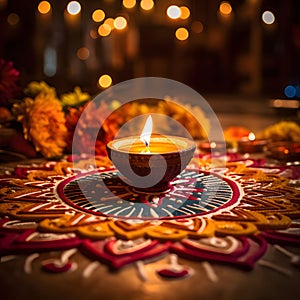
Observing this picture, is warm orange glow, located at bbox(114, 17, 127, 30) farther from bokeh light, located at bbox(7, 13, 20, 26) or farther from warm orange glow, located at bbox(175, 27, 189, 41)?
bokeh light, located at bbox(7, 13, 20, 26)

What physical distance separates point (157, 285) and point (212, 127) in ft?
4.96

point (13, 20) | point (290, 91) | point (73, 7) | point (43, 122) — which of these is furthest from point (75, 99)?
point (13, 20)

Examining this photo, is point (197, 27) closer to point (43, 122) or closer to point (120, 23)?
point (120, 23)

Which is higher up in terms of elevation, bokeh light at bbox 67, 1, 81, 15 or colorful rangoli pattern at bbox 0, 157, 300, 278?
bokeh light at bbox 67, 1, 81, 15

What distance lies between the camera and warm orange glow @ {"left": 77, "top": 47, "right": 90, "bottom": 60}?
7.67m

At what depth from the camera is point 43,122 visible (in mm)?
1465

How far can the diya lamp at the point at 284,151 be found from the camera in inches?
60.5

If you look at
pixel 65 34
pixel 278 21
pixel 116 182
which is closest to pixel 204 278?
pixel 116 182

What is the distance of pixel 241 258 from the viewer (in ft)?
2.58

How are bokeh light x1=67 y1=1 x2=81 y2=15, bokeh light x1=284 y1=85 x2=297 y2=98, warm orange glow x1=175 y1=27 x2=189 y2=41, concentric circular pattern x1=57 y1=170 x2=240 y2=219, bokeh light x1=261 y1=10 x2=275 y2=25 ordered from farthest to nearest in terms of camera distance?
warm orange glow x1=175 y1=27 x2=189 y2=41
bokeh light x1=261 y1=10 x2=275 y2=25
bokeh light x1=284 y1=85 x2=297 y2=98
bokeh light x1=67 y1=1 x2=81 y2=15
concentric circular pattern x1=57 y1=170 x2=240 y2=219

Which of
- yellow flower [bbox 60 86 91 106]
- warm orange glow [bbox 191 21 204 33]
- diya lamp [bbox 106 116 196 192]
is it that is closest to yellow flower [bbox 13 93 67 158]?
yellow flower [bbox 60 86 91 106]

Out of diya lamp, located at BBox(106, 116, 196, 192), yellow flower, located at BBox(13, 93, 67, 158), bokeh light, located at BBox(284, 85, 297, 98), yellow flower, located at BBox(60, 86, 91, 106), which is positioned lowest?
diya lamp, located at BBox(106, 116, 196, 192)


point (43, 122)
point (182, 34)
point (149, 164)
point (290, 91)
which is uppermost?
point (182, 34)

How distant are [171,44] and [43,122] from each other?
5.67 m
